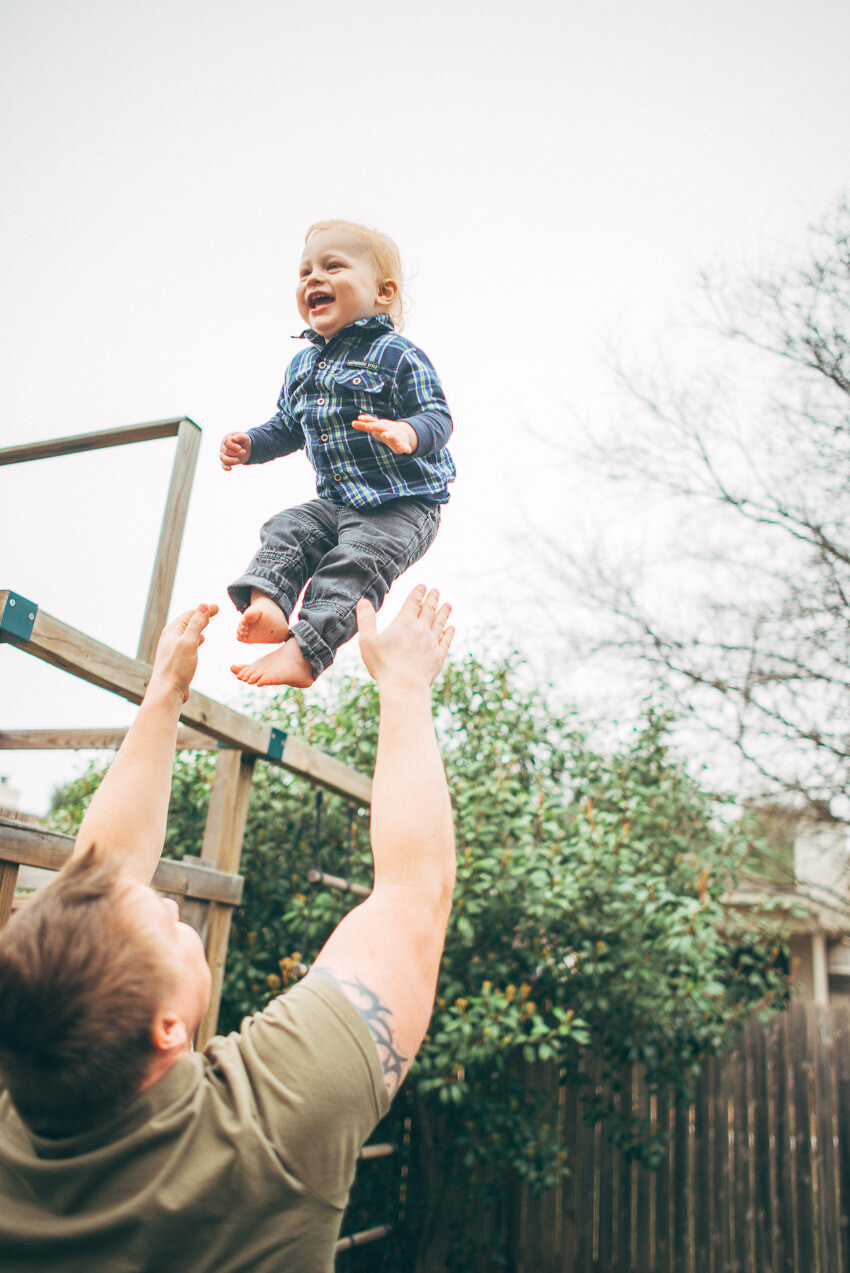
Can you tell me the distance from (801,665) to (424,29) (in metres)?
4.29

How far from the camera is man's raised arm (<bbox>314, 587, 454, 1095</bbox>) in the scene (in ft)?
3.28

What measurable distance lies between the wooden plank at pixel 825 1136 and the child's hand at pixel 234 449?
5017 mm

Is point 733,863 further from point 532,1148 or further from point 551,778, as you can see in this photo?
point 532,1148

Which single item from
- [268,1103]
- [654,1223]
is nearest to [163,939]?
[268,1103]

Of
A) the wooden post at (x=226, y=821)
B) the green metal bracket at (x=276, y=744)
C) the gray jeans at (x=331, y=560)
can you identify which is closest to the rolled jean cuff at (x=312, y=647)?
the gray jeans at (x=331, y=560)

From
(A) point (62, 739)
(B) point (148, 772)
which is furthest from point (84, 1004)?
(A) point (62, 739)

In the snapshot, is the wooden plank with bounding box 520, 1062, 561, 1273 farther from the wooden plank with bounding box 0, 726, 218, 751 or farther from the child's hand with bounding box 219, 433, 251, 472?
the child's hand with bounding box 219, 433, 251, 472

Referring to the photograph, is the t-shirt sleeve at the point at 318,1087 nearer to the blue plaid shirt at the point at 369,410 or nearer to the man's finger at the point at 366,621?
the man's finger at the point at 366,621

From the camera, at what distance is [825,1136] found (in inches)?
199

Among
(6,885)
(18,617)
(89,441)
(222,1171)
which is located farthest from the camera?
(89,441)

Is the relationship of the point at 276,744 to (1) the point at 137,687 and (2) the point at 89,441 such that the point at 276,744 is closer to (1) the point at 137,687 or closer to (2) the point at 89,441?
(1) the point at 137,687

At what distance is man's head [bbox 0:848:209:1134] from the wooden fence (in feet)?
14.7

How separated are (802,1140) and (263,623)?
507 centimetres

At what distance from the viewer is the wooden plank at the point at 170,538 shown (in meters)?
2.40
